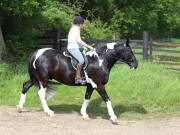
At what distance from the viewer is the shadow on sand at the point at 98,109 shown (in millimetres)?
12195

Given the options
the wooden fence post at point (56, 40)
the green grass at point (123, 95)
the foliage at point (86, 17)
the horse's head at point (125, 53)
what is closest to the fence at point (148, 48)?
the wooden fence post at point (56, 40)

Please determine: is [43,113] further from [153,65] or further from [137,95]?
[153,65]

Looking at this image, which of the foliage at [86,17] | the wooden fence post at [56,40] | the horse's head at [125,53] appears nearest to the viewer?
the horse's head at [125,53]

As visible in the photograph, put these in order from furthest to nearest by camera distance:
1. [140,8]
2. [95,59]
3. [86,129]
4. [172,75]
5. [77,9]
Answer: [140,8], [77,9], [172,75], [95,59], [86,129]

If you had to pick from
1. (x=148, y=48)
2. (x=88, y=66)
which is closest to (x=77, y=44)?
(x=88, y=66)

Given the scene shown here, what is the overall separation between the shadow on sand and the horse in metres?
0.85

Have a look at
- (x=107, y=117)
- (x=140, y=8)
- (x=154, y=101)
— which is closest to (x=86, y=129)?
(x=107, y=117)

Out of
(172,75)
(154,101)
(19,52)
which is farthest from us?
(19,52)

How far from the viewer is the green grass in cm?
1256

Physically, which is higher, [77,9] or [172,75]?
[77,9]

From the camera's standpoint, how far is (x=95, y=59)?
1121 centimetres

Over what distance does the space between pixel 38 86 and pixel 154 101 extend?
138 inches

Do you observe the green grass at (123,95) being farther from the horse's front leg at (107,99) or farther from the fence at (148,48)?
Result: the fence at (148,48)

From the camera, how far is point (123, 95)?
1386 centimetres
